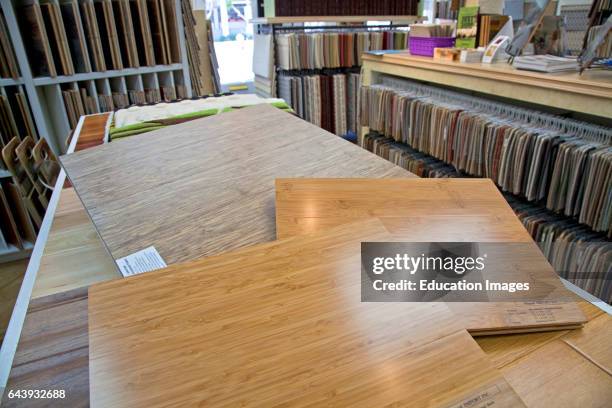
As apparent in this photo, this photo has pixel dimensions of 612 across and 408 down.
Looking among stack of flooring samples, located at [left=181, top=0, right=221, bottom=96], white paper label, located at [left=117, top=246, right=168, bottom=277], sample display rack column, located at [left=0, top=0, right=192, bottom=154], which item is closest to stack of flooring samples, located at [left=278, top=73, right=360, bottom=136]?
stack of flooring samples, located at [left=181, top=0, right=221, bottom=96]

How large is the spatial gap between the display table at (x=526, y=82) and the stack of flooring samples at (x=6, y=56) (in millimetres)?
2776

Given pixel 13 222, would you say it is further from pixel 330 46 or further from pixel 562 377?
pixel 562 377

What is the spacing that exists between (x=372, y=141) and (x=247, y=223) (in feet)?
8.33

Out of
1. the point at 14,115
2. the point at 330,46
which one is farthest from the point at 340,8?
the point at 14,115

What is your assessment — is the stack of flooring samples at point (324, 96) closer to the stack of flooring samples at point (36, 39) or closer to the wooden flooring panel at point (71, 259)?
the stack of flooring samples at point (36, 39)

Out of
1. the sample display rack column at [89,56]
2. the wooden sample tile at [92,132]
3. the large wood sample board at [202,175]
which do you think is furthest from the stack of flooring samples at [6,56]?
the large wood sample board at [202,175]

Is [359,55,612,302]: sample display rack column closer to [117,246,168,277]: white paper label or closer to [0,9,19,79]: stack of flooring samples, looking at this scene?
[117,246,168,277]: white paper label

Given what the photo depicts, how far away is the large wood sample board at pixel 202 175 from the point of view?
0.96m

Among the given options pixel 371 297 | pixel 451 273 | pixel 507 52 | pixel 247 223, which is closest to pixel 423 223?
pixel 451 273

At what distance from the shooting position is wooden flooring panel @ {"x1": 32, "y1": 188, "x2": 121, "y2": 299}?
0.95 m

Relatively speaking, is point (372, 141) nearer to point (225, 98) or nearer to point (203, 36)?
point (225, 98)

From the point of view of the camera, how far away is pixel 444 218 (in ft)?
2.95

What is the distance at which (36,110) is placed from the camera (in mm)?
2992

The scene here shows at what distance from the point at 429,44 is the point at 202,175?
2266mm
